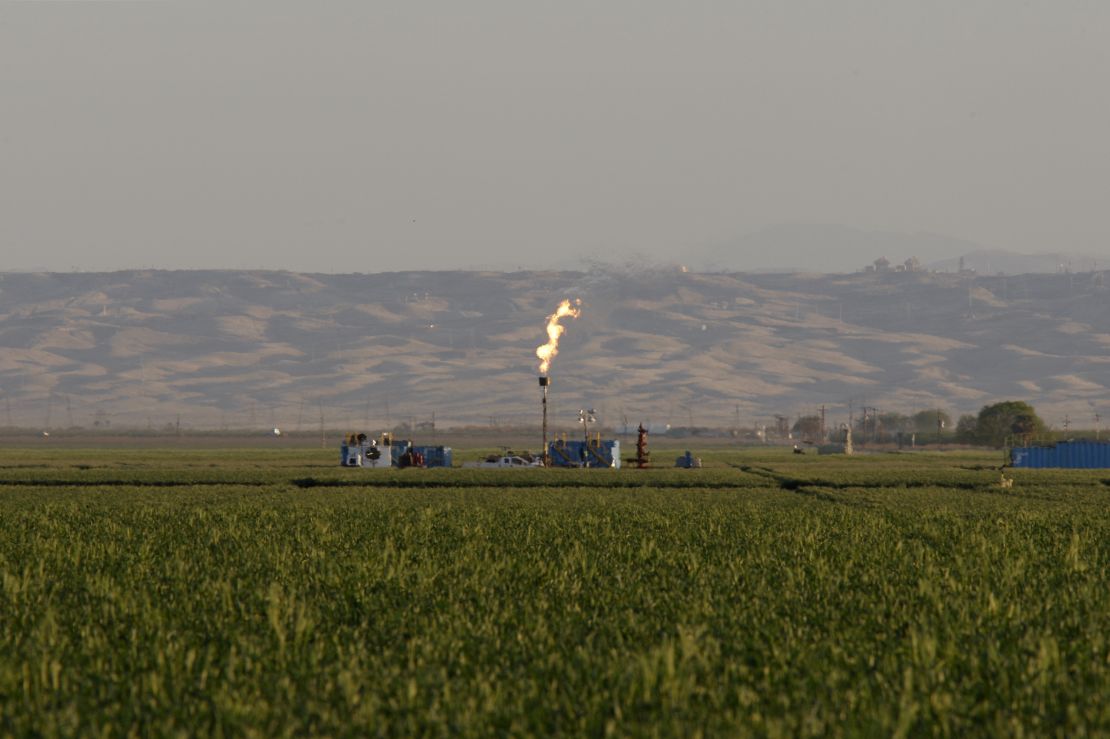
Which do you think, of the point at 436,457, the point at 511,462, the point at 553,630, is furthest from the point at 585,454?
the point at 553,630

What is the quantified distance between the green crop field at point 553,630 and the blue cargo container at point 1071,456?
94.9 metres

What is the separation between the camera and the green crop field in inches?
565

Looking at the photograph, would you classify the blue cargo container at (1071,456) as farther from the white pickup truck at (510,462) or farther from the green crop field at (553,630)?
the green crop field at (553,630)

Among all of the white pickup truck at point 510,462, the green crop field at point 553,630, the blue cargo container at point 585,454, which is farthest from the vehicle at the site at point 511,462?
the green crop field at point 553,630

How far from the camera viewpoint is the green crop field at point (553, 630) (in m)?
14.4

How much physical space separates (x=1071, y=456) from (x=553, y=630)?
119862mm

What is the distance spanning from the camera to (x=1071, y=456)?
129 m

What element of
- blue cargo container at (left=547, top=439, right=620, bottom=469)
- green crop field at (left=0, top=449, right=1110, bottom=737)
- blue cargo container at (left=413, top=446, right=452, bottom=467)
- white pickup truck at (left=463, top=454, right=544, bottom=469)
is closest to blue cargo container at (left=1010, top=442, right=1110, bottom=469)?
blue cargo container at (left=547, top=439, right=620, bottom=469)

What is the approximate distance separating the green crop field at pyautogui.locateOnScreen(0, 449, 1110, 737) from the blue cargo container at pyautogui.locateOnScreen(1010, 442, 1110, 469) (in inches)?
3736

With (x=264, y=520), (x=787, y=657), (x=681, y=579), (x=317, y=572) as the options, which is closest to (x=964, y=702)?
(x=787, y=657)

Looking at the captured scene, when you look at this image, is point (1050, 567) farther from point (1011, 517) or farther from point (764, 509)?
point (764, 509)

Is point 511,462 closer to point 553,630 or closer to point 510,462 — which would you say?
point 510,462

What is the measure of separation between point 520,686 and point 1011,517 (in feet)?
106

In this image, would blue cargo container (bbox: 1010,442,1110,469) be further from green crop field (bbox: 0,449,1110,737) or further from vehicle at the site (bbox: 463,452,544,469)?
green crop field (bbox: 0,449,1110,737)
